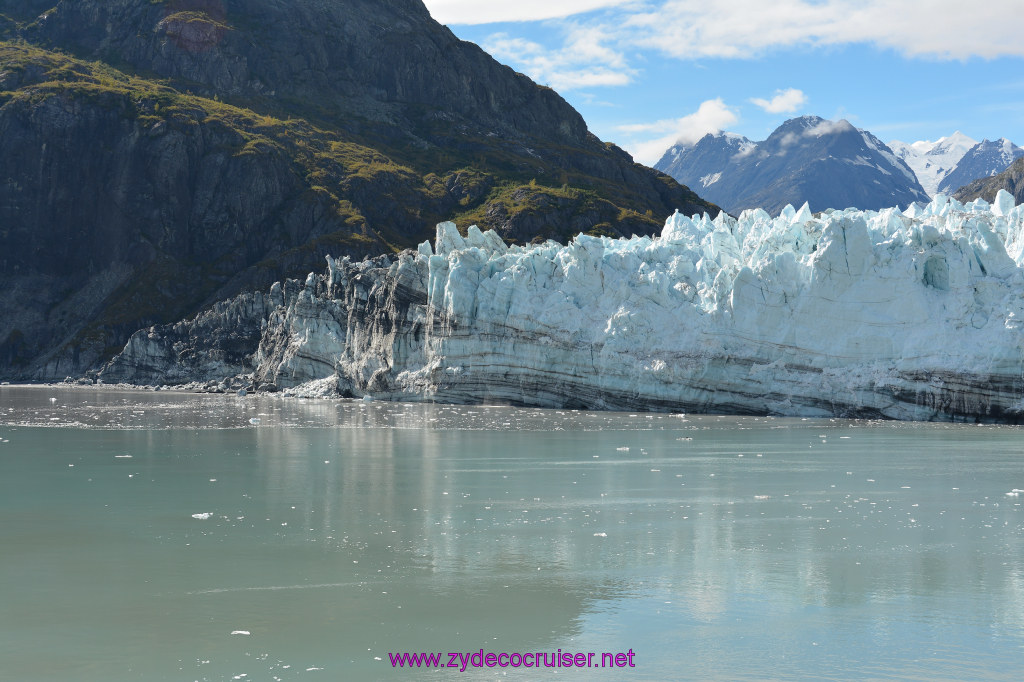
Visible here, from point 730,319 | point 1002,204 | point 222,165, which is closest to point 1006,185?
point 1002,204

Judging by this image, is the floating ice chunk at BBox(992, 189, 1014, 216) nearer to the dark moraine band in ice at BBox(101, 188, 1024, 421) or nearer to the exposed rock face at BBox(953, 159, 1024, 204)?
the dark moraine band in ice at BBox(101, 188, 1024, 421)

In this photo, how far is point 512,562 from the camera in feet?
46.1

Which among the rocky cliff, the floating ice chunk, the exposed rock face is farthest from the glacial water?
the exposed rock face

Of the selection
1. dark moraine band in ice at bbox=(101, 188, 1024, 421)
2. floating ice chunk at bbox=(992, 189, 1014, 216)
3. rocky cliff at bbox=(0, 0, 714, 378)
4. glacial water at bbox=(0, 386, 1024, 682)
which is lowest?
glacial water at bbox=(0, 386, 1024, 682)

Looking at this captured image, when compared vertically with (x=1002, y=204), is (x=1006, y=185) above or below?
above

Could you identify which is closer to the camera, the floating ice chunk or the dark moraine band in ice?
the dark moraine band in ice

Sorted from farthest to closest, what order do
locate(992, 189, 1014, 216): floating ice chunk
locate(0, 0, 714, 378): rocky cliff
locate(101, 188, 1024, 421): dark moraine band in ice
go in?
locate(0, 0, 714, 378): rocky cliff, locate(992, 189, 1014, 216): floating ice chunk, locate(101, 188, 1024, 421): dark moraine band in ice

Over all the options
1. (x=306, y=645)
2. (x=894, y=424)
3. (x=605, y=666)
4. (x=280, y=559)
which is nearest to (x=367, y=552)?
(x=280, y=559)

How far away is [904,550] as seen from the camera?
48.9 feet

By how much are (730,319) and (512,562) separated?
29996 mm

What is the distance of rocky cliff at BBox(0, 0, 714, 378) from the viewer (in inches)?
4139

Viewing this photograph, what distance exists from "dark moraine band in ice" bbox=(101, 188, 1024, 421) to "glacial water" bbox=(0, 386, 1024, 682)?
10.6 m

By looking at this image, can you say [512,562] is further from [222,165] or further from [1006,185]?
[1006,185]

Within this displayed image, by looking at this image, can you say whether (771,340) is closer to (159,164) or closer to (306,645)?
(306,645)
